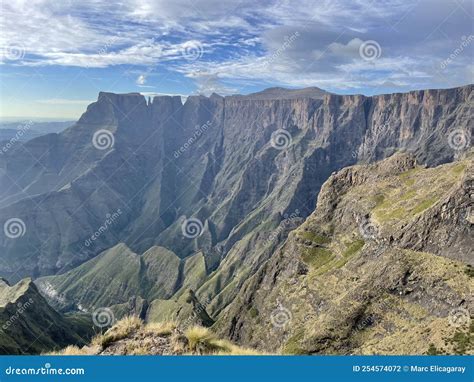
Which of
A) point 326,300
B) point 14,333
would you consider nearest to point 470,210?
point 326,300

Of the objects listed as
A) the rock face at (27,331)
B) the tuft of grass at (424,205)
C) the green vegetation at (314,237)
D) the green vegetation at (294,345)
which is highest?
the tuft of grass at (424,205)

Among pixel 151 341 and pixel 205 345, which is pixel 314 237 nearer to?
pixel 151 341

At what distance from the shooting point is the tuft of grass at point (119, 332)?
2452cm

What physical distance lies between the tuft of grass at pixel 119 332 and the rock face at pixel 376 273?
5229cm

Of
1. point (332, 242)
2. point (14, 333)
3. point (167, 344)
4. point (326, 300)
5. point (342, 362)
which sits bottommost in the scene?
point (14, 333)

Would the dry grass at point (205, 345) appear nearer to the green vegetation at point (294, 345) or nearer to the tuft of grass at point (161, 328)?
the tuft of grass at point (161, 328)

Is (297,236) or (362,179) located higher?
(362,179)

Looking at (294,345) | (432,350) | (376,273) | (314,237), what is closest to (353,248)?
(314,237)

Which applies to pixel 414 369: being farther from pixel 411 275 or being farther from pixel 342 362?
pixel 411 275

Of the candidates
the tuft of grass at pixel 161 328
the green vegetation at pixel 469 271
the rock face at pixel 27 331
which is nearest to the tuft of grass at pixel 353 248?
the green vegetation at pixel 469 271

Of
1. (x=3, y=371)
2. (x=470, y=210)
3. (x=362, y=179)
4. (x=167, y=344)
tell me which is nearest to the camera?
(x=3, y=371)

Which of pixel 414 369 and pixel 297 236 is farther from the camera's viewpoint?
pixel 297 236

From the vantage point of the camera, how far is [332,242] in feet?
460

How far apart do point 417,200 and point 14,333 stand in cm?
12624
